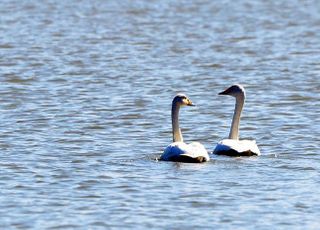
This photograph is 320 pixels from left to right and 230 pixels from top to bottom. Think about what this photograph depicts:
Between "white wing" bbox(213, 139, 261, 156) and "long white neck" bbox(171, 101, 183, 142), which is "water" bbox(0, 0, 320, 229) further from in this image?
"long white neck" bbox(171, 101, 183, 142)

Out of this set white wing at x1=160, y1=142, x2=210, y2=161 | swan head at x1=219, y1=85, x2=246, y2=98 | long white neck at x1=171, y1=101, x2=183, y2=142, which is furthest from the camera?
swan head at x1=219, y1=85, x2=246, y2=98

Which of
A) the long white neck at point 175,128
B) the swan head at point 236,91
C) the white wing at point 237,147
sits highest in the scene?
the swan head at point 236,91

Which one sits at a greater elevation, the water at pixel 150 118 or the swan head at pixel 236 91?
the swan head at pixel 236 91

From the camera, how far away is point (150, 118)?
63.5 feet

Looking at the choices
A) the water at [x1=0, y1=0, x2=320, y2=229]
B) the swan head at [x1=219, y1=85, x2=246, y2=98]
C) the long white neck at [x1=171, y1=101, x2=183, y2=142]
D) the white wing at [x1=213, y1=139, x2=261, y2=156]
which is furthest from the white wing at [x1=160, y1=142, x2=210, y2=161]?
the swan head at [x1=219, y1=85, x2=246, y2=98]

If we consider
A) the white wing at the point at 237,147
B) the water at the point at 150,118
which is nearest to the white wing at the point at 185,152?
the water at the point at 150,118

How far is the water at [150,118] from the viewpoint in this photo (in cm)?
1313

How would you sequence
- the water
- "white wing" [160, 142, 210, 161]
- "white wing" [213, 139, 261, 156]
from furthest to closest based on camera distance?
1. "white wing" [213, 139, 261, 156]
2. "white wing" [160, 142, 210, 161]
3. the water

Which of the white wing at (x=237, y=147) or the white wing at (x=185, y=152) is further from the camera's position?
the white wing at (x=237, y=147)

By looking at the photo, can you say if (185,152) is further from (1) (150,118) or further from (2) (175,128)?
(1) (150,118)

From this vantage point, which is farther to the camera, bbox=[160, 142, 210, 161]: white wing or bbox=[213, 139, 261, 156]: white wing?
bbox=[213, 139, 261, 156]: white wing

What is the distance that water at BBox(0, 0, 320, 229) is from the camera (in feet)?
Result: 43.1

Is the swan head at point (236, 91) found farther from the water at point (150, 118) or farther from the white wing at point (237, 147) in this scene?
the white wing at point (237, 147)

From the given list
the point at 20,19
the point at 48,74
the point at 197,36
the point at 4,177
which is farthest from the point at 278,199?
the point at 20,19
